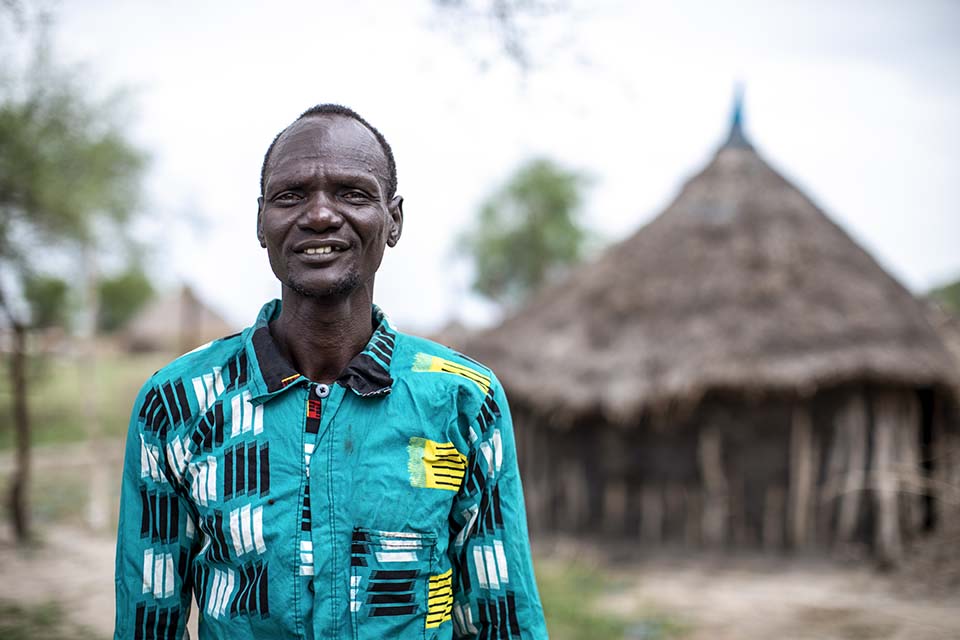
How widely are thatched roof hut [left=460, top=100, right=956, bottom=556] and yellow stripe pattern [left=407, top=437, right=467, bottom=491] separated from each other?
6.73 meters

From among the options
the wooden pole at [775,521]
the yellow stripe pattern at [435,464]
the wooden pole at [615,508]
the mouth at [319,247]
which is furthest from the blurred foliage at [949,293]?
the mouth at [319,247]

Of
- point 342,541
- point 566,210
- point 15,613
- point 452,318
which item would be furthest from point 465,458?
point 566,210

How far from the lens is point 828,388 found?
800 centimetres

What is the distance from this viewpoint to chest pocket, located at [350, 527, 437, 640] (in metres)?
1.33

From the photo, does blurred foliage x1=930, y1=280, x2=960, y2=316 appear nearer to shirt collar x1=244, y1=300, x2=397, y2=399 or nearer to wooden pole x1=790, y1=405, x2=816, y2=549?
wooden pole x1=790, y1=405, x2=816, y2=549

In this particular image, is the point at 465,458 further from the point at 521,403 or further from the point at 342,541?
the point at 521,403

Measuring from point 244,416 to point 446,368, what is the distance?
1.22 feet

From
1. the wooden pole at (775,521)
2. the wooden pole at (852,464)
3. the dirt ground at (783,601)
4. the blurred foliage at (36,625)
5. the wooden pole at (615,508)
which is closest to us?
the blurred foliage at (36,625)

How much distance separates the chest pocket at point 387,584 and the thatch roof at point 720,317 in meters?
6.80

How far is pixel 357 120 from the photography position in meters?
1.51

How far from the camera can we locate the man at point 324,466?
133 centimetres

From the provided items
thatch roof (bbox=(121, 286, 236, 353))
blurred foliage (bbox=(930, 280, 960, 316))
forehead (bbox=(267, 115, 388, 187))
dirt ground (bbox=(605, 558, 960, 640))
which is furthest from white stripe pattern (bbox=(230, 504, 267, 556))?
thatch roof (bbox=(121, 286, 236, 353))

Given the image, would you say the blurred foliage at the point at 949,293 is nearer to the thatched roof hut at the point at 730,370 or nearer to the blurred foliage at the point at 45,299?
the thatched roof hut at the point at 730,370

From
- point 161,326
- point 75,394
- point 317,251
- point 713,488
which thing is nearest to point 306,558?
point 317,251
